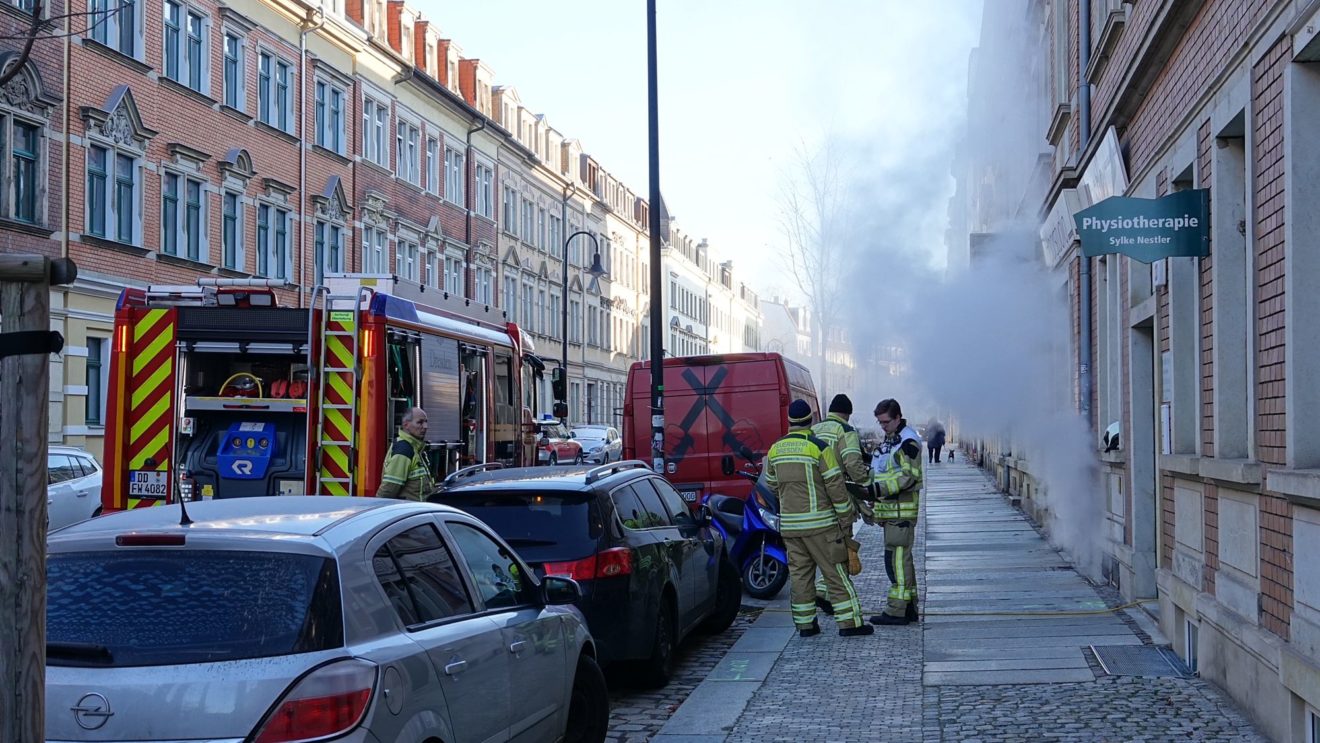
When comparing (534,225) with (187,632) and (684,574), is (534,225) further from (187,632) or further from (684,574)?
(187,632)

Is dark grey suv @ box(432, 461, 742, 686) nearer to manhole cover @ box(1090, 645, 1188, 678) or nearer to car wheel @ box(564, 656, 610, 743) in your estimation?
car wheel @ box(564, 656, 610, 743)

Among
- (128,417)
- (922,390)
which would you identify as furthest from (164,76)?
(128,417)

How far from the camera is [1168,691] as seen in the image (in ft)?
26.9

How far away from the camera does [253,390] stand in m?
12.7

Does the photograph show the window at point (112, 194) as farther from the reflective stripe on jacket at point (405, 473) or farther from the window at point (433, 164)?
the reflective stripe on jacket at point (405, 473)

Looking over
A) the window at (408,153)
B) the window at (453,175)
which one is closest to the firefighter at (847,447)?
the window at (408,153)

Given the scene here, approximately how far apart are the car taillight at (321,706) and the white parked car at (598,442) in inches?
1499

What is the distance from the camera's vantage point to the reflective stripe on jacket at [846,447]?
436 inches

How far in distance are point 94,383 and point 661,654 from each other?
19407mm

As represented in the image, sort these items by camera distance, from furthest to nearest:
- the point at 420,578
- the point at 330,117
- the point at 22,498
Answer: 1. the point at 330,117
2. the point at 420,578
3. the point at 22,498

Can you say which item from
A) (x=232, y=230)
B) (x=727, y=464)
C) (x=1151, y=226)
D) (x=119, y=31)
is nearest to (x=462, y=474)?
(x=1151, y=226)

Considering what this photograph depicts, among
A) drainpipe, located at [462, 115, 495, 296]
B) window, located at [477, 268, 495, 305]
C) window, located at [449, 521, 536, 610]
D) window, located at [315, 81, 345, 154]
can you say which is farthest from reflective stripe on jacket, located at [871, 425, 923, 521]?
window, located at [477, 268, 495, 305]

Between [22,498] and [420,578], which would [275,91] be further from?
[22,498]

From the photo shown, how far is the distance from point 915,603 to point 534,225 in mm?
46311
